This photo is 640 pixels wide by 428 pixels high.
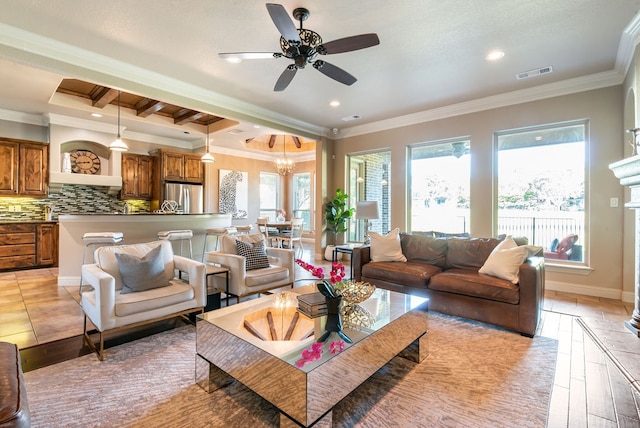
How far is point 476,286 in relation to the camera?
3.13 meters

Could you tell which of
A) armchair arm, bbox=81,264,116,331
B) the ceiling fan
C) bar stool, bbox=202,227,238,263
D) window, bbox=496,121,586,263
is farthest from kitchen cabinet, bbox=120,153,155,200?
window, bbox=496,121,586,263

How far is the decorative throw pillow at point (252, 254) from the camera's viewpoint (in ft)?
12.2

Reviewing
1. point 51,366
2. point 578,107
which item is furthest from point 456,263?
point 51,366

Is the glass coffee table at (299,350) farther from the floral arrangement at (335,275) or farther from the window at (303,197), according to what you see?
the window at (303,197)

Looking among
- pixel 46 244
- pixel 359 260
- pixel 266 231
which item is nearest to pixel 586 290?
pixel 359 260

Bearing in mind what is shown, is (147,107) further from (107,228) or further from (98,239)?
(98,239)

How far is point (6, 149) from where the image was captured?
552 centimetres

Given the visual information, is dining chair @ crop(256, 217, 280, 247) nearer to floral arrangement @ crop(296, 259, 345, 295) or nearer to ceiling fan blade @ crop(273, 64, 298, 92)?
ceiling fan blade @ crop(273, 64, 298, 92)

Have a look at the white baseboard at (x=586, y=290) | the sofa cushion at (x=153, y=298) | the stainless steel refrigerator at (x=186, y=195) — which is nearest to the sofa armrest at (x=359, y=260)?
the sofa cushion at (x=153, y=298)

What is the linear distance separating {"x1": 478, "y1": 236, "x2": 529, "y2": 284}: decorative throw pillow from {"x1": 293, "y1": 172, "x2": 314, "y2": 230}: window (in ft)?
23.5

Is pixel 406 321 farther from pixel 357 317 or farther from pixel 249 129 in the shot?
pixel 249 129

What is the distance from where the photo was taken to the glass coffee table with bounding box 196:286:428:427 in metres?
1.52

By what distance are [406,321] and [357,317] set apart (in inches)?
14.6

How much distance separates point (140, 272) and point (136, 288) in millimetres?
146
